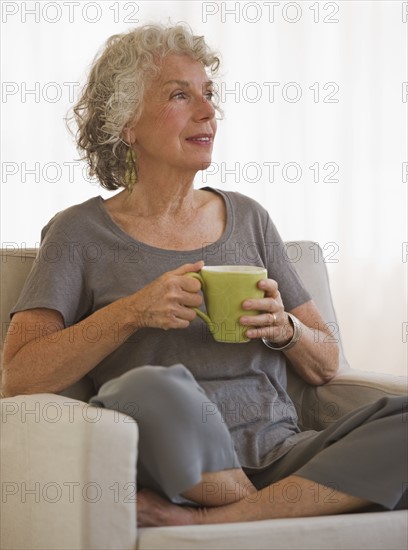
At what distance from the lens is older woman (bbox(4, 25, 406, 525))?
153cm

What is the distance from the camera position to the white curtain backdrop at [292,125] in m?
3.33

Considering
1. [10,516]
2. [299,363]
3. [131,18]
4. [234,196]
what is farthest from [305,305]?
[131,18]

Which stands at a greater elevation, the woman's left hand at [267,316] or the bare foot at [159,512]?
the woman's left hand at [267,316]

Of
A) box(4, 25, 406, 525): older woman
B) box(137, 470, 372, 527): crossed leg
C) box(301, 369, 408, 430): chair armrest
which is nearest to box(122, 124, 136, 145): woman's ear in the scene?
box(4, 25, 406, 525): older woman

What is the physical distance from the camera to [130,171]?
209cm

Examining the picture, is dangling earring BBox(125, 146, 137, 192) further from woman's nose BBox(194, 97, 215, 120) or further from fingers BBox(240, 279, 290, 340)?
fingers BBox(240, 279, 290, 340)

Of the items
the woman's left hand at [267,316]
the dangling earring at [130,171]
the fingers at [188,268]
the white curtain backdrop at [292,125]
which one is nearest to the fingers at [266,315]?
the woman's left hand at [267,316]

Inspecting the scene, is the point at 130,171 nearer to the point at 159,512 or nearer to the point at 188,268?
the point at 188,268

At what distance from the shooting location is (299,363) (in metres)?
1.99

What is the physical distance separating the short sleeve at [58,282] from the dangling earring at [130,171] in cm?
21

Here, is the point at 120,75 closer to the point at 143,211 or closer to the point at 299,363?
the point at 143,211

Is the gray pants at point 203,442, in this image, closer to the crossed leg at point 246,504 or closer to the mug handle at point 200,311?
the crossed leg at point 246,504

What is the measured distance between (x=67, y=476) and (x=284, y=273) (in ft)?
2.53

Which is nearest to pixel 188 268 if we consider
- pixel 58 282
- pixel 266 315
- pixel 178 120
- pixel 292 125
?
pixel 266 315
